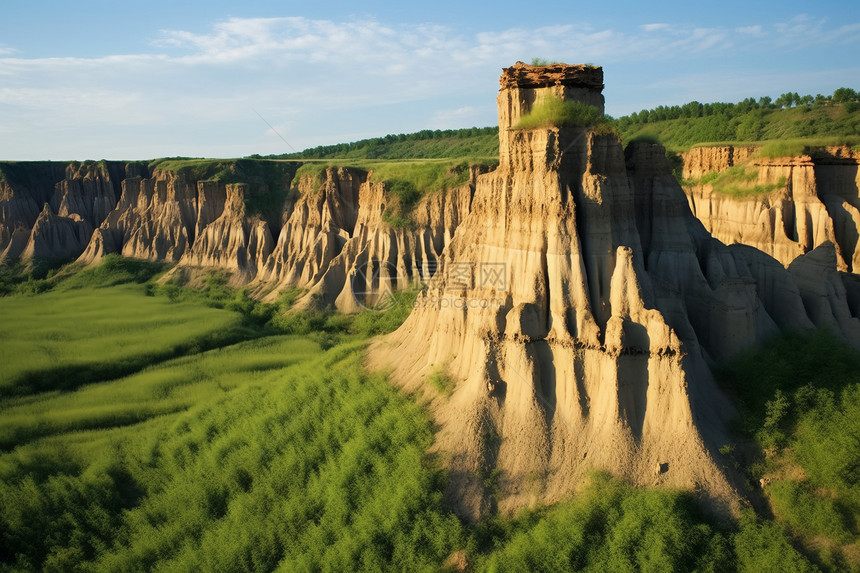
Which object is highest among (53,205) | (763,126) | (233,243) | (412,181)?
(763,126)

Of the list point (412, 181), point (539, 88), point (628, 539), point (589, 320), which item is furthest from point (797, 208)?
point (628, 539)

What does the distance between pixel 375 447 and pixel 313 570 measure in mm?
4435

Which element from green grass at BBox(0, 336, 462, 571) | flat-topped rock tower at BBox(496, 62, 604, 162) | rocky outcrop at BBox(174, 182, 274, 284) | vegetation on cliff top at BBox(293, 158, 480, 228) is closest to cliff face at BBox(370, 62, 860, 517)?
flat-topped rock tower at BBox(496, 62, 604, 162)

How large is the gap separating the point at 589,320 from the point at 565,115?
6737 mm

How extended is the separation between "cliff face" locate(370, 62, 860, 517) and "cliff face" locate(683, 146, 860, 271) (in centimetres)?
1500

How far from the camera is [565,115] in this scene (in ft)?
60.8

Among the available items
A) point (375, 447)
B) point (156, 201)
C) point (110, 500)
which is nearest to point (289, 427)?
point (375, 447)

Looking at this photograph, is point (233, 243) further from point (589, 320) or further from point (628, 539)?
point (628, 539)

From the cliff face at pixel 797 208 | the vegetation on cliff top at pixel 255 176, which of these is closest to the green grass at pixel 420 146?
the vegetation on cliff top at pixel 255 176

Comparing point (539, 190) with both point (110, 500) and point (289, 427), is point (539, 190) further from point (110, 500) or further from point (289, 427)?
point (110, 500)

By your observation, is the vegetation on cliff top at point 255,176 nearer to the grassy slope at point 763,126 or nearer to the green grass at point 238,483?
the green grass at point 238,483

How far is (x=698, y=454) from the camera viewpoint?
50.6 feet

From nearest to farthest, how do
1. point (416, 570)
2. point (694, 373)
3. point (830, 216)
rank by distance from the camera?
point (416, 570)
point (694, 373)
point (830, 216)

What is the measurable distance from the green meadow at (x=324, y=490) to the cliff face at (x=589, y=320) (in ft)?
3.25
